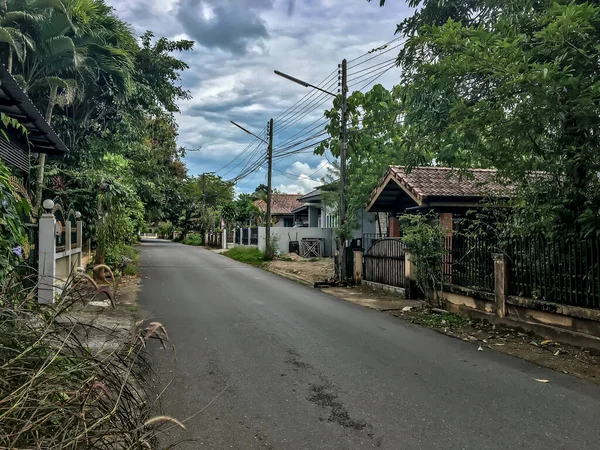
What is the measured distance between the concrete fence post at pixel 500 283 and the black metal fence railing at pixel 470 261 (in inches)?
12.6

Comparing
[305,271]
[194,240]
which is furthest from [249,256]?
[194,240]

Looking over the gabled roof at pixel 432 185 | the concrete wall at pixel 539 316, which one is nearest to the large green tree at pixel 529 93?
the concrete wall at pixel 539 316

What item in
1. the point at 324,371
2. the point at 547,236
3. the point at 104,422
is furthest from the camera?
the point at 547,236

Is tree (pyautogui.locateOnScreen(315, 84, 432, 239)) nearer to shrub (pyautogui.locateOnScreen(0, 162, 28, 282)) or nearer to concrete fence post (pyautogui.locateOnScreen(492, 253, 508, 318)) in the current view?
concrete fence post (pyautogui.locateOnScreen(492, 253, 508, 318))

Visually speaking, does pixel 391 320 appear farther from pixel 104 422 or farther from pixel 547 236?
pixel 104 422

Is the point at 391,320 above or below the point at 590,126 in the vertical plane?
below

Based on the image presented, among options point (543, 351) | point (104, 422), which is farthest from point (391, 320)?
point (104, 422)

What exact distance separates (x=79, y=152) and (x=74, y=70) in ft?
10.7

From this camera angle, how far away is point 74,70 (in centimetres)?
1444

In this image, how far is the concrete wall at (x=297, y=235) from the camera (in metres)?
26.9

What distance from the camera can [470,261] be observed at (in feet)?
29.1

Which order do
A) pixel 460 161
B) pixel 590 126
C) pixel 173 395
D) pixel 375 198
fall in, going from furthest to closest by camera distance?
pixel 375 198 → pixel 460 161 → pixel 590 126 → pixel 173 395

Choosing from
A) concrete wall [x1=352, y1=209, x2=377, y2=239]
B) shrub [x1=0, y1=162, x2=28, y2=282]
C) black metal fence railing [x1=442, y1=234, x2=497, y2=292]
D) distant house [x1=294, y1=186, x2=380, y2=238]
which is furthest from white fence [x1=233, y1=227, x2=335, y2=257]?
shrub [x1=0, y1=162, x2=28, y2=282]

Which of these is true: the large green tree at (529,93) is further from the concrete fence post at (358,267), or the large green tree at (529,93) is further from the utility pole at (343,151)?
the concrete fence post at (358,267)
